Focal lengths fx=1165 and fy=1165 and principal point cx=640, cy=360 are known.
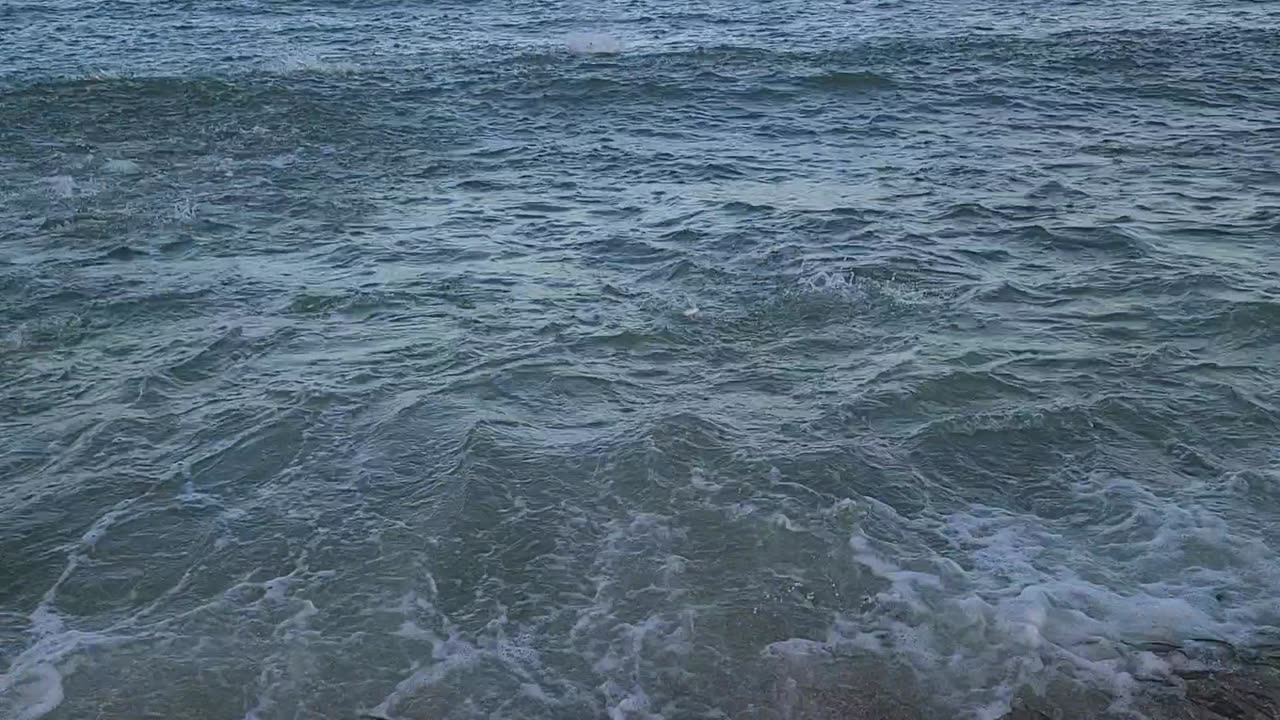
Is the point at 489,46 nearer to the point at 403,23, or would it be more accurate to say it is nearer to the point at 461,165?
the point at 403,23

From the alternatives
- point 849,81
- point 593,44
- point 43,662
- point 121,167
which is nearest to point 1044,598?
point 43,662

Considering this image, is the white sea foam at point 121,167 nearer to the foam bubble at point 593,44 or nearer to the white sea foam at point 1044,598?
the foam bubble at point 593,44

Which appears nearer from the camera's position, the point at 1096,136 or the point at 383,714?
the point at 383,714

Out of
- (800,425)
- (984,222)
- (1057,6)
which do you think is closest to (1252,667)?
(800,425)

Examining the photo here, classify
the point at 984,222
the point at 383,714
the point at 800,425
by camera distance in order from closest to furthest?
the point at 383,714, the point at 800,425, the point at 984,222

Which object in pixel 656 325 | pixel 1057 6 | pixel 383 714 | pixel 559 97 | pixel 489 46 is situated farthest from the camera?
pixel 1057 6

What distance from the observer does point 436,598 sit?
27.6 ft

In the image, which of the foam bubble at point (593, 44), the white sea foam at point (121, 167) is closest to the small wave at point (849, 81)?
the foam bubble at point (593, 44)

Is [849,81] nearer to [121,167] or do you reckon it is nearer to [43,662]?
[121,167]

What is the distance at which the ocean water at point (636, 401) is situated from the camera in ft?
25.6

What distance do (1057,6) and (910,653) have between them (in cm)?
2448

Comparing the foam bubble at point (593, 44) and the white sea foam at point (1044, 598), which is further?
the foam bubble at point (593, 44)

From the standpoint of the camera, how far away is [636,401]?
11000 mm

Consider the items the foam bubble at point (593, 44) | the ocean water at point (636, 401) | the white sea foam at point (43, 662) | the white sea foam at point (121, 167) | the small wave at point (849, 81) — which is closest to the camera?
the white sea foam at point (43, 662)
